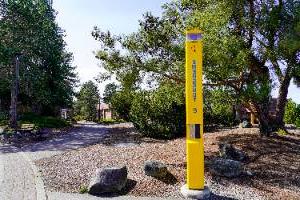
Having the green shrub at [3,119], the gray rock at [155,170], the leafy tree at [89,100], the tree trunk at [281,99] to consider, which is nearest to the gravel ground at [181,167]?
the gray rock at [155,170]

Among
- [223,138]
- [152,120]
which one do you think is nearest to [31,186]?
[223,138]

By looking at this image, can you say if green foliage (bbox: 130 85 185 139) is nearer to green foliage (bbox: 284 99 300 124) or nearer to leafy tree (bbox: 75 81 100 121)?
green foliage (bbox: 284 99 300 124)

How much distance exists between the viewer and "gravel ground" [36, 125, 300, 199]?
428 inches

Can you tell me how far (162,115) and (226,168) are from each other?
29.9 feet

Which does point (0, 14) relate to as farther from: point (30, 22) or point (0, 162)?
point (0, 162)

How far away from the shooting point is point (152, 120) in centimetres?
2148

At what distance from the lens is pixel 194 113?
1034 cm

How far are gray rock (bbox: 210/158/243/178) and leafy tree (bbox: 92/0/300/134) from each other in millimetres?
3145

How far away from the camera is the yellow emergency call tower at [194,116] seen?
1031 cm

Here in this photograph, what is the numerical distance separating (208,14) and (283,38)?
2.72m

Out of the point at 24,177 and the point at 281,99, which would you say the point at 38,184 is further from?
the point at 281,99

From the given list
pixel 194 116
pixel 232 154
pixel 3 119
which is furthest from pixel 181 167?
pixel 3 119

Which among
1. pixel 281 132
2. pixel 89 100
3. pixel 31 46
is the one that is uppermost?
pixel 31 46

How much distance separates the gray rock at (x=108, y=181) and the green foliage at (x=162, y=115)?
8.97 meters
